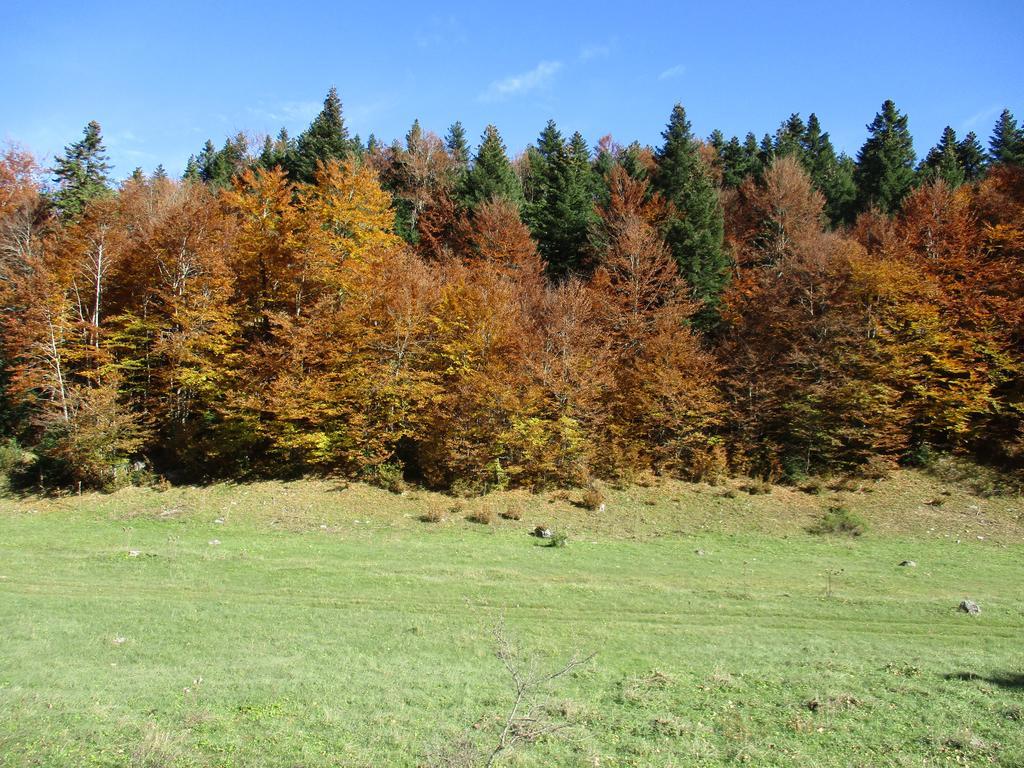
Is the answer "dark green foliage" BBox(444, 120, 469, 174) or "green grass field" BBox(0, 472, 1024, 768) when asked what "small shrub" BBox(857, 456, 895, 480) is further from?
"dark green foliage" BBox(444, 120, 469, 174)

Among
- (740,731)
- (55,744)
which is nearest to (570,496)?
(740,731)

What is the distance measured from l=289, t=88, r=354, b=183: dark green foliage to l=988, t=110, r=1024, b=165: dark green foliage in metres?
51.6

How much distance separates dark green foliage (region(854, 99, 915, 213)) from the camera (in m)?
50.3

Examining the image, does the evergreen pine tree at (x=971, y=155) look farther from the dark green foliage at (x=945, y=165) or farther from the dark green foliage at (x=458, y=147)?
the dark green foliage at (x=458, y=147)

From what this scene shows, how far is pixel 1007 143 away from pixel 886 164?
558 inches

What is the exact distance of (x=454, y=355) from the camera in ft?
101

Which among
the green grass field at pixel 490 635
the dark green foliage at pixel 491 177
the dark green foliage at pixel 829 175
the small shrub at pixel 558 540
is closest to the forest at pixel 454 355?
the green grass field at pixel 490 635

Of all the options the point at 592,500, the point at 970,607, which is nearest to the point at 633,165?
the point at 592,500

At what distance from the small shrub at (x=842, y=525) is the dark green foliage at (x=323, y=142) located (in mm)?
40499

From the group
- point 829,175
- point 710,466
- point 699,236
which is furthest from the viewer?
point 829,175

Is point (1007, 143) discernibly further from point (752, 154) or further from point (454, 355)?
point (454, 355)

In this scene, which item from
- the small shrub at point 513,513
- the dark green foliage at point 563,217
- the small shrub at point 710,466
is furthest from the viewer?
the dark green foliage at point 563,217

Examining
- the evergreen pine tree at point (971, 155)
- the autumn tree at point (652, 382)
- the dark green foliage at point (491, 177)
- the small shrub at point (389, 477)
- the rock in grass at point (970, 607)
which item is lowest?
the rock in grass at point (970, 607)

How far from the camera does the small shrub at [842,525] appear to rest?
2459cm
